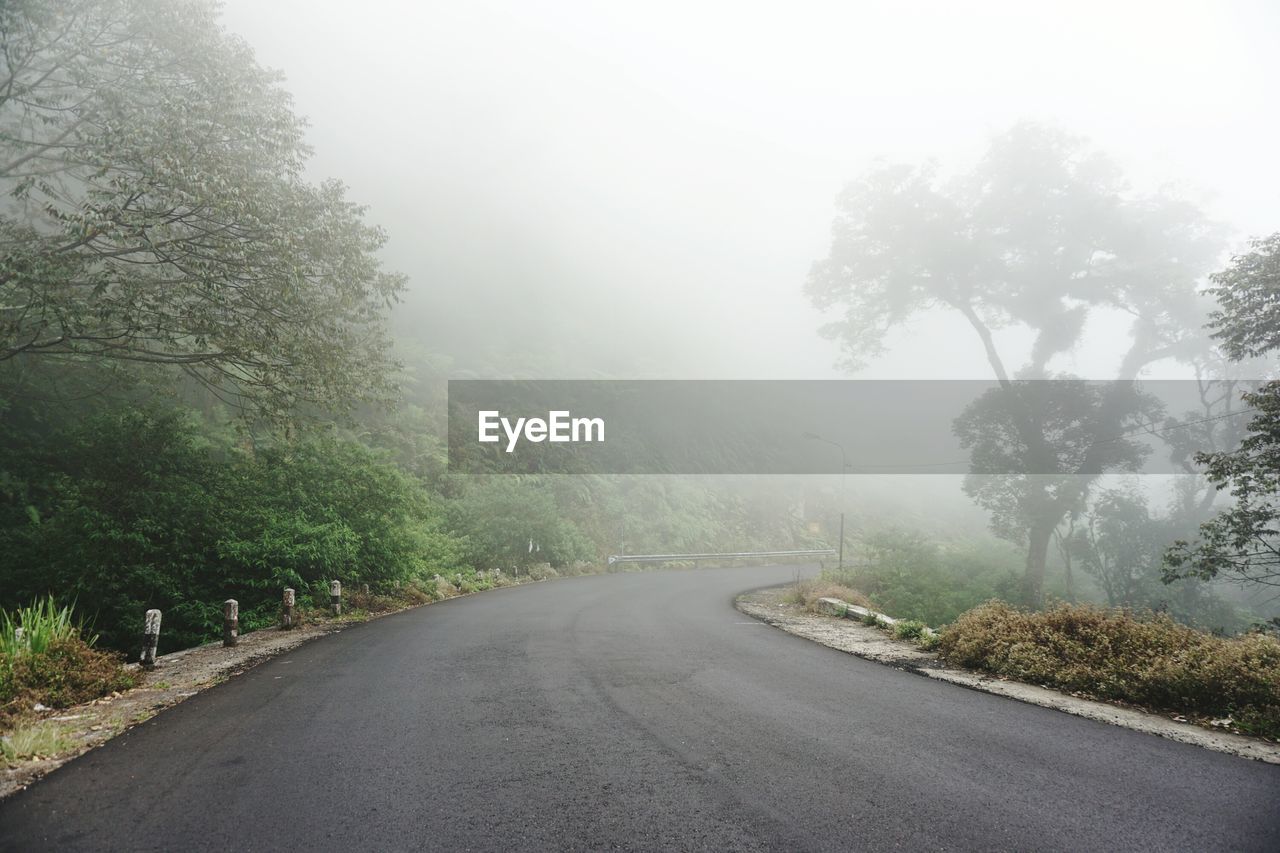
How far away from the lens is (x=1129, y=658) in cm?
789

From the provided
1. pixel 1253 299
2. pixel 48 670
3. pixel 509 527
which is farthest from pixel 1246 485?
pixel 509 527

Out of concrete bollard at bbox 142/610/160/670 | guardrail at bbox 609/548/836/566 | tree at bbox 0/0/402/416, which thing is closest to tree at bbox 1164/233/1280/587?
tree at bbox 0/0/402/416

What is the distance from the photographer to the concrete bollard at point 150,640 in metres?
8.84

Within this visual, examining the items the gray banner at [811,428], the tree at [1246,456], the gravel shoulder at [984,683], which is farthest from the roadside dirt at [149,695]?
the gray banner at [811,428]

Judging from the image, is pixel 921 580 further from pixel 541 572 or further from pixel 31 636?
pixel 31 636

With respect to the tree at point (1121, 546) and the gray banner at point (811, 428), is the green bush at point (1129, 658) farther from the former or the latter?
the tree at point (1121, 546)

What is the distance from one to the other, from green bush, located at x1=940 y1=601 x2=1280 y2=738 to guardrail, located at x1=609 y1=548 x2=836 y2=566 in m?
22.9

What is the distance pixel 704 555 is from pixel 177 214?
1190 inches

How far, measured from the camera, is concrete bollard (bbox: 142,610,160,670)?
8.84 m

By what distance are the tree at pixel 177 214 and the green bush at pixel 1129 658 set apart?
42.2ft

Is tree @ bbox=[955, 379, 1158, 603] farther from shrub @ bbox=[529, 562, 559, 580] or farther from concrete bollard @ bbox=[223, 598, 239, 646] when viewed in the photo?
concrete bollard @ bbox=[223, 598, 239, 646]

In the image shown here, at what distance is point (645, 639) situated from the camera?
1127cm

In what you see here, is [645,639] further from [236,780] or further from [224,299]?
[224,299]

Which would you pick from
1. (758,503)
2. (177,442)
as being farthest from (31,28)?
(758,503)
